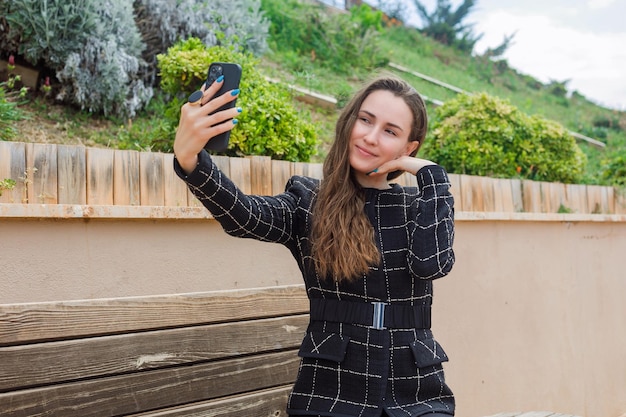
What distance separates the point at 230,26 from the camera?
210 inches

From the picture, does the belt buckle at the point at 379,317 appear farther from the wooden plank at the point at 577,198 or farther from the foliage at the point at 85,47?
the wooden plank at the point at 577,198

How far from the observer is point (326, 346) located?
207cm

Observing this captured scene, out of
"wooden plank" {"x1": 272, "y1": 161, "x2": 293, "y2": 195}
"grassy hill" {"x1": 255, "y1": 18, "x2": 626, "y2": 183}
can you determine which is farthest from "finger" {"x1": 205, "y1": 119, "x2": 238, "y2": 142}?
"grassy hill" {"x1": 255, "y1": 18, "x2": 626, "y2": 183}

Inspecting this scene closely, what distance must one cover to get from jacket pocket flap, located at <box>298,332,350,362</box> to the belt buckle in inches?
3.7

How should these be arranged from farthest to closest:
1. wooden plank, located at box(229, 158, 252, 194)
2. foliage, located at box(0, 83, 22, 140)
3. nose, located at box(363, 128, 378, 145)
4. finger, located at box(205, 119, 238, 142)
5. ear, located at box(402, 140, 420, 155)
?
foliage, located at box(0, 83, 22, 140) < wooden plank, located at box(229, 158, 252, 194) < ear, located at box(402, 140, 420, 155) < nose, located at box(363, 128, 378, 145) < finger, located at box(205, 119, 238, 142)

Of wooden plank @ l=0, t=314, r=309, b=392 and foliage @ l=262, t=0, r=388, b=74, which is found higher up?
foliage @ l=262, t=0, r=388, b=74

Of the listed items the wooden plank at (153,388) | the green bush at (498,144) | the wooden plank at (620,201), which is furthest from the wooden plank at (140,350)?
the wooden plank at (620,201)

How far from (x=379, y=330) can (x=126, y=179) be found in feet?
4.16

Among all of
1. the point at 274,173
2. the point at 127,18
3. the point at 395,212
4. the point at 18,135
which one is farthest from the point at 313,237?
the point at 127,18

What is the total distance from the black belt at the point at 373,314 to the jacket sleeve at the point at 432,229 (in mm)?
126

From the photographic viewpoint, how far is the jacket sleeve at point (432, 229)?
2.05 meters

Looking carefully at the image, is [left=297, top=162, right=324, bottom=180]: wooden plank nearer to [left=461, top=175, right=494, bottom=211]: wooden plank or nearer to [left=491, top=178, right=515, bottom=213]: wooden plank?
[left=461, top=175, right=494, bottom=211]: wooden plank

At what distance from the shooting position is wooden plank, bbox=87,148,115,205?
2664 millimetres

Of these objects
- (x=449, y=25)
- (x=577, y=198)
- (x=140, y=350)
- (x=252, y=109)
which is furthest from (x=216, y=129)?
(x=449, y=25)
